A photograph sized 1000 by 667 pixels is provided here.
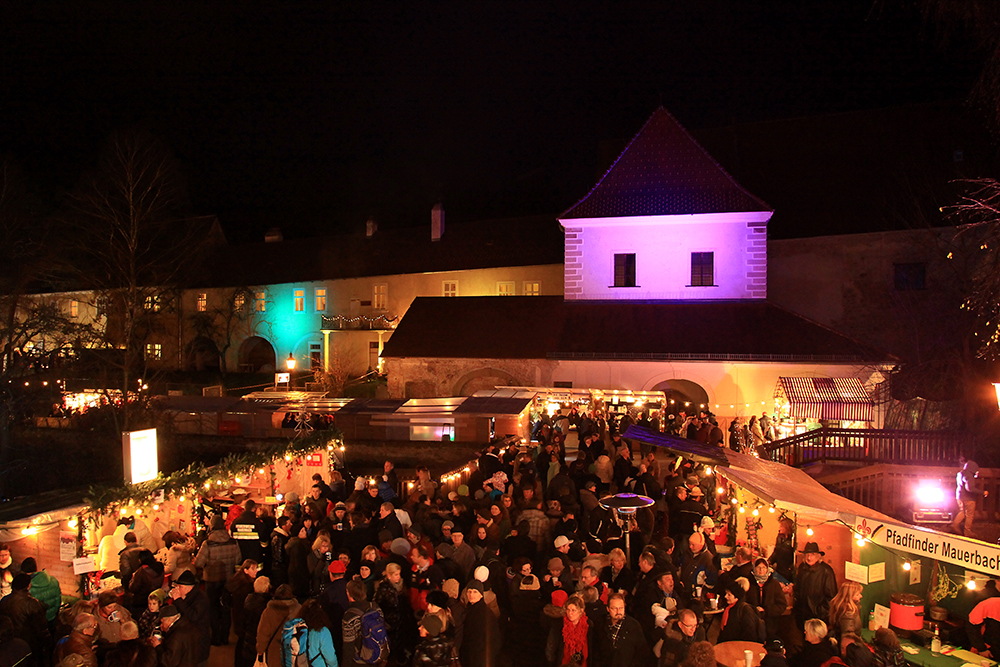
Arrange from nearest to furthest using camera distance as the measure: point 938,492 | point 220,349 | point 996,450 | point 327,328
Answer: point 938,492, point 996,450, point 327,328, point 220,349

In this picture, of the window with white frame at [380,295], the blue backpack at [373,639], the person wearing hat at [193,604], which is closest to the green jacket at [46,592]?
the person wearing hat at [193,604]

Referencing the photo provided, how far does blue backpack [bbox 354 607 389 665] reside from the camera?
6609mm

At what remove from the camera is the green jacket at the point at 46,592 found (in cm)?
765

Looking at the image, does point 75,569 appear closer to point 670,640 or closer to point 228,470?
point 228,470

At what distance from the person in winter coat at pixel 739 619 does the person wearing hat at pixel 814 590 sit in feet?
3.00

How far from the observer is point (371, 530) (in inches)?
364

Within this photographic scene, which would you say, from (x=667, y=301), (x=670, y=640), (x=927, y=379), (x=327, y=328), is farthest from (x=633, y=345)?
(x=327, y=328)

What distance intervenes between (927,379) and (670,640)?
1889 cm

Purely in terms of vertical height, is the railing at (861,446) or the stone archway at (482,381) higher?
the stone archway at (482,381)

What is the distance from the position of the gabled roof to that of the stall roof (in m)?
12.2

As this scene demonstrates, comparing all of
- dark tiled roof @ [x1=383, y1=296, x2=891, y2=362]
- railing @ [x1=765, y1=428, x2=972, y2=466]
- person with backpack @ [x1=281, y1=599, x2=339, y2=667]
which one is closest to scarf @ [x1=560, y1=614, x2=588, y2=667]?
person with backpack @ [x1=281, y1=599, x2=339, y2=667]

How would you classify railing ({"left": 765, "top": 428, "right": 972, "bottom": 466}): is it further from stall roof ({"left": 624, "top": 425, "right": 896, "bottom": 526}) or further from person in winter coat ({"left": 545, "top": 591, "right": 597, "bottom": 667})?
person in winter coat ({"left": 545, "top": 591, "right": 597, "bottom": 667})

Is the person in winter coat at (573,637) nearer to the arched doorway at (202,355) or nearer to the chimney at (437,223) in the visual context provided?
the chimney at (437,223)

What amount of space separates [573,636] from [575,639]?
0.11 feet
